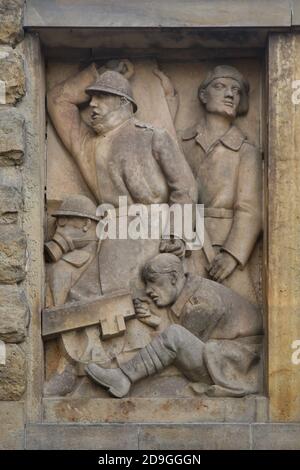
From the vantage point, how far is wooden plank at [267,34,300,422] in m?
10.8

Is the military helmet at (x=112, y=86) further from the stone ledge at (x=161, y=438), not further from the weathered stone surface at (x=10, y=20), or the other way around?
the stone ledge at (x=161, y=438)

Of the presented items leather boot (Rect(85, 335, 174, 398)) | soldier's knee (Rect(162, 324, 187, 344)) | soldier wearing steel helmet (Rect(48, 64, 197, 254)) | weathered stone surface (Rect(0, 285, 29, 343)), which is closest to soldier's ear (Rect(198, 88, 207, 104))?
soldier wearing steel helmet (Rect(48, 64, 197, 254))

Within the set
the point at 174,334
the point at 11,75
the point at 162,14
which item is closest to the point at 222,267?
the point at 174,334

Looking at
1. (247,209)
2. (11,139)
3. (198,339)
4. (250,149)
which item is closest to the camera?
(11,139)

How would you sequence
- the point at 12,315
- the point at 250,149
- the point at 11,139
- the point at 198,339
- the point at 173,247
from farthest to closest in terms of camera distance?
1. the point at 250,149
2. the point at 173,247
3. the point at 198,339
4. the point at 11,139
5. the point at 12,315

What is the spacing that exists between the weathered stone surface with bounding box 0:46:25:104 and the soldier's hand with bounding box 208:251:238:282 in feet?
5.62

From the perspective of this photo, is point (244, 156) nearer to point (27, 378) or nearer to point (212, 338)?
point (212, 338)

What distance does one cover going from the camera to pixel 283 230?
35.6 feet

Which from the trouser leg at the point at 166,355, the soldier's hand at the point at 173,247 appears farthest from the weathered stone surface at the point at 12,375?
the soldier's hand at the point at 173,247

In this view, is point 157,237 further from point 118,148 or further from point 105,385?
point 105,385

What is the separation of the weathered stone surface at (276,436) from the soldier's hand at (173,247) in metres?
1.26

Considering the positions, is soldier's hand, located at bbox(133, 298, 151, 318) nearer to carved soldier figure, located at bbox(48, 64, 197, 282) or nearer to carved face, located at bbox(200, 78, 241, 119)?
carved soldier figure, located at bbox(48, 64, 197, 282)

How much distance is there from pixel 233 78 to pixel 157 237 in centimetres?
121

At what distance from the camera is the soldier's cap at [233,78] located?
11.2 metres
